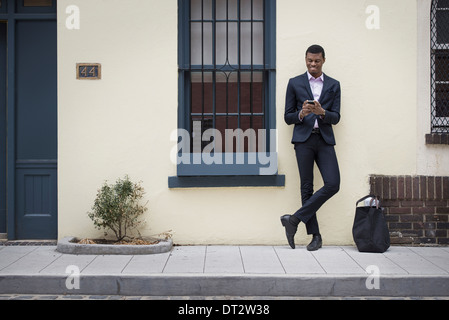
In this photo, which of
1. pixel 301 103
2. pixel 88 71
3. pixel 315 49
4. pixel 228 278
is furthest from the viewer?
pixel 88 71

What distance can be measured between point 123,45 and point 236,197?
2368mm

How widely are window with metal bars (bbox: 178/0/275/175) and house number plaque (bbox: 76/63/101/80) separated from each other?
1090 millimetres

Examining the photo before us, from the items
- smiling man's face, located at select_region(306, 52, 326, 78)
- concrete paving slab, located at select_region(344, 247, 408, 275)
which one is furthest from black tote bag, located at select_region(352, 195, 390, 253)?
smiling man's face, located at select_region(306, 52, 326, 78)

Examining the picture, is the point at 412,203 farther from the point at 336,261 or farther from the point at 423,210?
the point at 336,261

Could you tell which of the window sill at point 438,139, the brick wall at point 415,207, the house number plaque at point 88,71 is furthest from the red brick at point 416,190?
the house number plaque at point 88,71

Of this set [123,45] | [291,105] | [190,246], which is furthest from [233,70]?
[190,246]

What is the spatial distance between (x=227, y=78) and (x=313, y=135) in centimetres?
138

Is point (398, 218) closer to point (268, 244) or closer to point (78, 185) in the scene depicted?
point (268, 244)

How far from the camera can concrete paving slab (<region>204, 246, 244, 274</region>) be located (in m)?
5.25

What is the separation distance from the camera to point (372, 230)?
609 centimetres

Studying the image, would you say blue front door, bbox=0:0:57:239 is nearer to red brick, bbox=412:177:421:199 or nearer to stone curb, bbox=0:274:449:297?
stone curb, bbox=0:274:449:297

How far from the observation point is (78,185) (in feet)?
21.2

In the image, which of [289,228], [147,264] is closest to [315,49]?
[289,228]

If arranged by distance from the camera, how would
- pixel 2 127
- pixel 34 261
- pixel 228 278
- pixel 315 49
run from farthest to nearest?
pixel 2 127 < pixel 315 49 < pixel 34 261 < pixel 228 278
